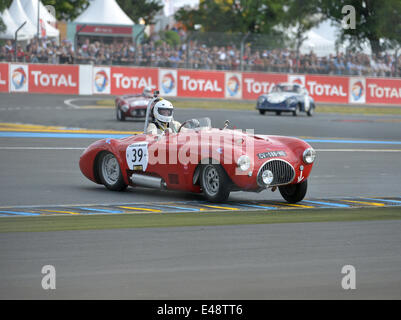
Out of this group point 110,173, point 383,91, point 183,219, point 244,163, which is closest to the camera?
point 183,219

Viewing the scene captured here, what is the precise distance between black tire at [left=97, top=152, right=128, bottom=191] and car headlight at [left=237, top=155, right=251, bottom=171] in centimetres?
216

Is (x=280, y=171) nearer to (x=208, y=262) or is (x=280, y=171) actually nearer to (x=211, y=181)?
(x=211, y=181)

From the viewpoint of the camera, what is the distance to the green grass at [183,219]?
28.0 ft

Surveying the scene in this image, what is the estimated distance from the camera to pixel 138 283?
6.07 metres

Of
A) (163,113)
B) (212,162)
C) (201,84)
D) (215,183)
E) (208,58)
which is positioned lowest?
(215,183)

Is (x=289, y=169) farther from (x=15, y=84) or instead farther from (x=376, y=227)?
(x=15, y=84)

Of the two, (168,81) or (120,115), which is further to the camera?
(168,81)

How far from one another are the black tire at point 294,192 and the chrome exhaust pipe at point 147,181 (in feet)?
5.05

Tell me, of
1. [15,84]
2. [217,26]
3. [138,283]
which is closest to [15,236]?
[138,283]

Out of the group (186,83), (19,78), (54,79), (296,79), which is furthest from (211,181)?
(296,79)

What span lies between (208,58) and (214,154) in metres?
29.3

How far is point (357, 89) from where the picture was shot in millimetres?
40625

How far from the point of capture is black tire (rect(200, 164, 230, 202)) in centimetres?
1013

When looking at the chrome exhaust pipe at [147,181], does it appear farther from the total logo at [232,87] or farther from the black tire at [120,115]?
the total logo at [232,87]
